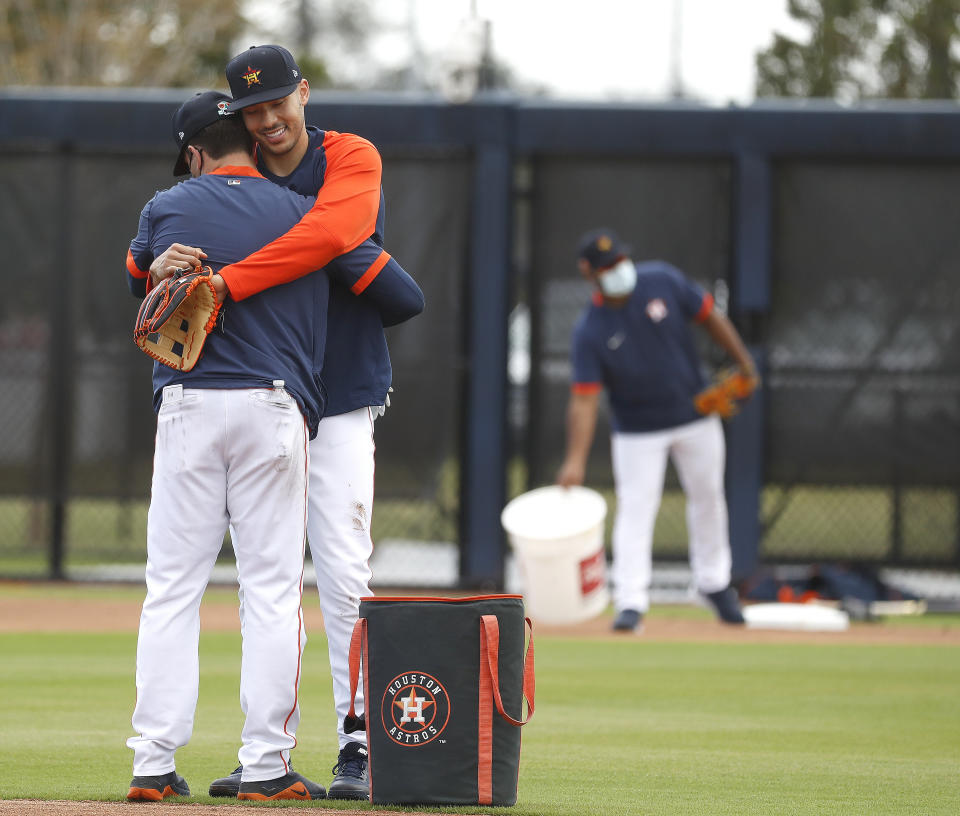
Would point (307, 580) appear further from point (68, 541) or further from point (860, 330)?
point (860, 330)

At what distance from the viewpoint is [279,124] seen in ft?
14.6

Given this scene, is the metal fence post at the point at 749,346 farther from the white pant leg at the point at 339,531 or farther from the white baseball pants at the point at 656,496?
the white pant leg at the point at 339,531

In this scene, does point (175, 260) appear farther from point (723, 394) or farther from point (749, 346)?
point (749, 346)

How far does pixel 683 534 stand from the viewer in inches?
441

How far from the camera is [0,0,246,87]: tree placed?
2411 cm

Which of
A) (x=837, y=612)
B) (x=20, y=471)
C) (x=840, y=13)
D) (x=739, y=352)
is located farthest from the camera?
(x=840, y=13)

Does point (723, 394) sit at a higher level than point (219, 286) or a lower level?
lower

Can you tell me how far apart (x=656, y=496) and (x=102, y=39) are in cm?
1763

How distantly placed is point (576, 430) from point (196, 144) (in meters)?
5.02

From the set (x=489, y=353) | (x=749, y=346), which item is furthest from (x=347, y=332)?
(x=749, y=346)

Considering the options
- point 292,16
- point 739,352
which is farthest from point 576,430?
point 292,16

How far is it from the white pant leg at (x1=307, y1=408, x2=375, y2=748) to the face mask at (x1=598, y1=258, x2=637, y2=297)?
462cm

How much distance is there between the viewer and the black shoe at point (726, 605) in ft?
30.7

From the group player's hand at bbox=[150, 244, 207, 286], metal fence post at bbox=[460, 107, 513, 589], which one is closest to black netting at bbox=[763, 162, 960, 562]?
metal fence post at bbox=[460, 107, 513, 589]
